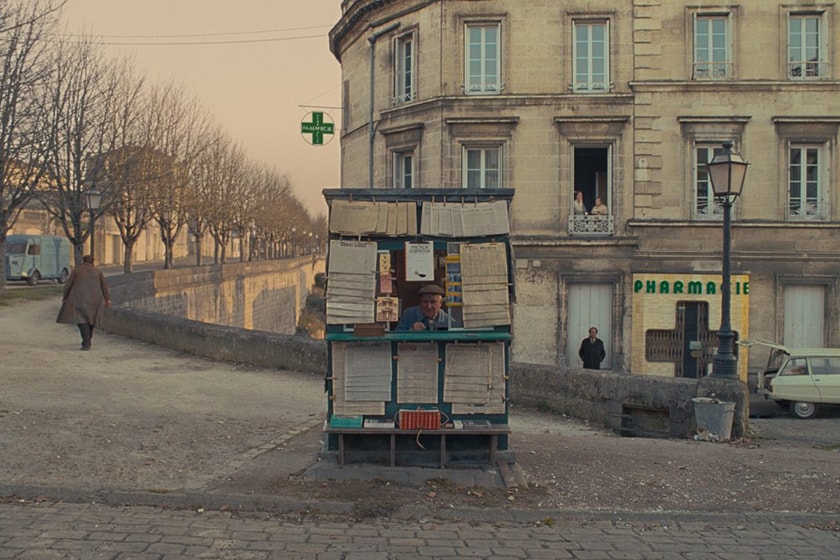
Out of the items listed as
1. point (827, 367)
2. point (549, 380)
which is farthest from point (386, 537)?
point (827, 367)

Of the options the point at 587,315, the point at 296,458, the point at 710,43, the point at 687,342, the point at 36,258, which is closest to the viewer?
the point at 296,458

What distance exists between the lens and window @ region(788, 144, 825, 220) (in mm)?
20359

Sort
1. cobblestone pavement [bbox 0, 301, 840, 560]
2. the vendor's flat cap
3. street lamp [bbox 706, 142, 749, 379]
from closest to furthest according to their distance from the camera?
cobblestone pavement [bbox 0, 301, 840, 560] < the vendor's flat cap < street lamp [bbox 706, 142, 749, 379]

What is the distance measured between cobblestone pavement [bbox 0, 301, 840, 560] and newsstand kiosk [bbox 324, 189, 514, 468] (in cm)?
54

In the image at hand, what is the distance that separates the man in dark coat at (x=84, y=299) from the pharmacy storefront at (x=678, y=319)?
13.1 metres

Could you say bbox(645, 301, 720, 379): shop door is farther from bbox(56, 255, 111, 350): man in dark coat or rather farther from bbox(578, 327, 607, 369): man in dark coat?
bbox(56, 255, 111, 350): man in dark coat

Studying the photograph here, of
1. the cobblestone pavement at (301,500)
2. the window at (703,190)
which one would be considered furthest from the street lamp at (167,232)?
the cobblestone pavement at (301,500)

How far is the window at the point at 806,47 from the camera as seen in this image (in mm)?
20266

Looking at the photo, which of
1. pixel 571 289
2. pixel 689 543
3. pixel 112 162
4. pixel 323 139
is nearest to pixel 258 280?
pixel 112 162

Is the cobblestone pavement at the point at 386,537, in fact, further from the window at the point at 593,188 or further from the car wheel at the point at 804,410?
the window at the point at 593,188

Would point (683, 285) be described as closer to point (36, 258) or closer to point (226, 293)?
point (226, 293)

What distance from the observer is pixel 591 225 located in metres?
20.9

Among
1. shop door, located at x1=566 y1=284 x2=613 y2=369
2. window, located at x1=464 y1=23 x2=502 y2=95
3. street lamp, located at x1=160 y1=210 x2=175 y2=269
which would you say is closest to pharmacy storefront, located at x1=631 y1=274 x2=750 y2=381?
shop door, located at x1=566 y1=284 x2=613 y2=369

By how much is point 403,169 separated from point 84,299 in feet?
35.7
